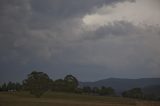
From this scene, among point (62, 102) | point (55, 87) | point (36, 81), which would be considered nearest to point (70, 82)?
point (55, 87)

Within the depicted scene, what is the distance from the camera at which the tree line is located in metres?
72.0

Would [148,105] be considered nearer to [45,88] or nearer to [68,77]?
[45,88]

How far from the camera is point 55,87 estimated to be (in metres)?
97.8

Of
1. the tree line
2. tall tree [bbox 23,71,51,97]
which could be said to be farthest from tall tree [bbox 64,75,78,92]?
tall tree [bbox 23,71,51,97]

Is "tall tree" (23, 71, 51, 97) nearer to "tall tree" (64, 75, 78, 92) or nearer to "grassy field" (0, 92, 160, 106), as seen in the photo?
"grassy field" (0, 92, 160, 106)

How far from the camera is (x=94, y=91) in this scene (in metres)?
122

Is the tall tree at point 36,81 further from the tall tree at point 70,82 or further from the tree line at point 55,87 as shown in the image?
the tall tree at point 70,82

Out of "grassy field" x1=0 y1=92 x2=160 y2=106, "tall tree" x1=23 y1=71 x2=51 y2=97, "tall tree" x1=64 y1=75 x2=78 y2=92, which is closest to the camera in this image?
"grassy field" x1=0 y1=92 x2=160 y2=106

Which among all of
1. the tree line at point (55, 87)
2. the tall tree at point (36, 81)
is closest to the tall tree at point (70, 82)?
the tree line at point (55, 87)

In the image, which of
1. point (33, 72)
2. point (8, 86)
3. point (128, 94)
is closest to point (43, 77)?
point (33, 72)

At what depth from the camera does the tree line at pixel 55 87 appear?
236ft

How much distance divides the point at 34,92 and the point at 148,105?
137 ft

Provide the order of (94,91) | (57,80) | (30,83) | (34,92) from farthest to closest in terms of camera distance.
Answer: (94,91), (57,80), (34,92), (30,83)

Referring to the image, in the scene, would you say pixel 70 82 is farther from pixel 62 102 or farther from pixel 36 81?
pixel 62 102
